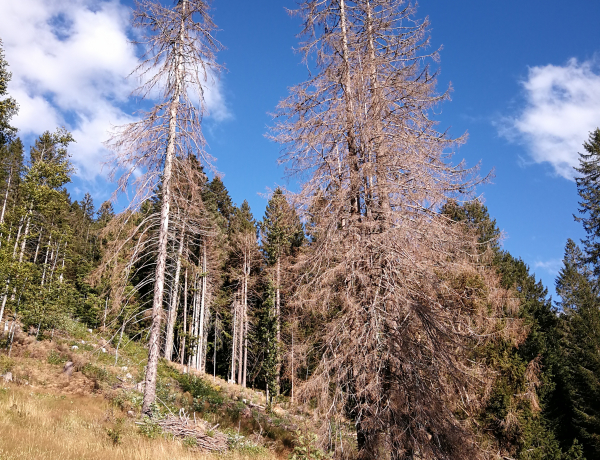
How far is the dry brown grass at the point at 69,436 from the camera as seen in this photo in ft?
19.5

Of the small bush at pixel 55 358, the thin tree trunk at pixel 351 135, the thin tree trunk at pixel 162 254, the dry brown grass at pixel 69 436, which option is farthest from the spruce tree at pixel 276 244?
the thin tree trunk at pixel 351 135

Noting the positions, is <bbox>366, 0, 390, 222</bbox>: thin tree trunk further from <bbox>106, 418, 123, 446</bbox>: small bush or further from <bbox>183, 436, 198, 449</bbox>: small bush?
<bbox>106, 418, 123, 446</bbox>: small bush

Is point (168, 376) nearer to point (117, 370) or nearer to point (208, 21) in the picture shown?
point (117, 370)

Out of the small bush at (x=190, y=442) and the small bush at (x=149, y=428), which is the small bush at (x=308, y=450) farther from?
the small bush at (x=149, y=428)

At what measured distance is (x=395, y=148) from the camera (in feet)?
28.2

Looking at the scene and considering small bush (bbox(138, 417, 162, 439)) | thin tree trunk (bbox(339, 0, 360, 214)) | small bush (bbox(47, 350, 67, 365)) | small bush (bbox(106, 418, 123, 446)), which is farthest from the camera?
small bush (bbox(47, 350, 67, 365))

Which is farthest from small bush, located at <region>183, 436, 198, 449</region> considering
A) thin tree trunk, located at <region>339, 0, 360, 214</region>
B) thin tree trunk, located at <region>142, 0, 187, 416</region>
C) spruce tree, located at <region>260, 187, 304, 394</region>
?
spruce tree, located at <region>260, 187, 304, 394</region>

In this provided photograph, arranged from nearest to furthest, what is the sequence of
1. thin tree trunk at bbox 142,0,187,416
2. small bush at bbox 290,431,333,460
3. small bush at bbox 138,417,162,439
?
small bush at bbox 290,431,333,460
small bush at bbox 138,417,162,439
thin tree trunk at bbox 142,0,187,416

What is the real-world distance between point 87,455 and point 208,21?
11.7 meters

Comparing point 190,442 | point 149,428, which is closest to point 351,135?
point 190,442

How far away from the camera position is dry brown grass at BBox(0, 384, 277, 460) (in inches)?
234

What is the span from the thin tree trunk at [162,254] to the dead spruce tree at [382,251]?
11.3ft

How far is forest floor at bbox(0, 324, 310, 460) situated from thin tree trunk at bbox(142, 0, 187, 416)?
1.73 feet

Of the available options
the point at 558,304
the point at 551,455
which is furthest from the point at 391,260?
the point at 558,304
